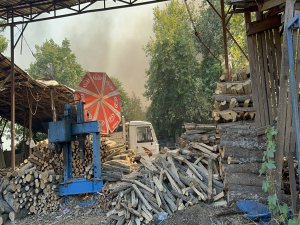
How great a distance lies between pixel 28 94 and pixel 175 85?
14474 mm

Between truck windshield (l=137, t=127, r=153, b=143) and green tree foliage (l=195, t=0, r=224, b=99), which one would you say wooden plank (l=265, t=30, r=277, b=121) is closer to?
truck windshield (l=137, t=127, r=153, b=143)

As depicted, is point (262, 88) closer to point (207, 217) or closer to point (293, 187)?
point (293, 187)

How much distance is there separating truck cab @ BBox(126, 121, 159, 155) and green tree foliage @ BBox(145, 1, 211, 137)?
12.6 metres

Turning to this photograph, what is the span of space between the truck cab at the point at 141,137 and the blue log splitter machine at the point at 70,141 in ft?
21.6

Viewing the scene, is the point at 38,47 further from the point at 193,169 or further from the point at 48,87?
the point at 193,169

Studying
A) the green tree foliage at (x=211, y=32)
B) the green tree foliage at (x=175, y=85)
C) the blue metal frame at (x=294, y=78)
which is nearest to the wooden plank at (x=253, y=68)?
the blue metal frame at (x=294, y=78)

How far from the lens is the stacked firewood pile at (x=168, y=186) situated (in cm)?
719

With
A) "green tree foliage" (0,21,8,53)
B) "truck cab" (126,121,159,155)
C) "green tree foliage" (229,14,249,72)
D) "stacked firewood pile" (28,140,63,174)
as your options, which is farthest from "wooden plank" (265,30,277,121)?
"green tree foliage" (0,21,8,53)

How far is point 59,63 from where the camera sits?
43.1 m

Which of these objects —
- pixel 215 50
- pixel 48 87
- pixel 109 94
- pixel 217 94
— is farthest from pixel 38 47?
pixel 217 94

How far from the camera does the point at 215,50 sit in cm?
3081

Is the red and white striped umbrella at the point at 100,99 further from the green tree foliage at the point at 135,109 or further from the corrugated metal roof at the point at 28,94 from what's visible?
the green tree foliage at the point at 135,109

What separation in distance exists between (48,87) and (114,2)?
5213mm

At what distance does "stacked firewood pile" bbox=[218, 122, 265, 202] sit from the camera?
6406mm
